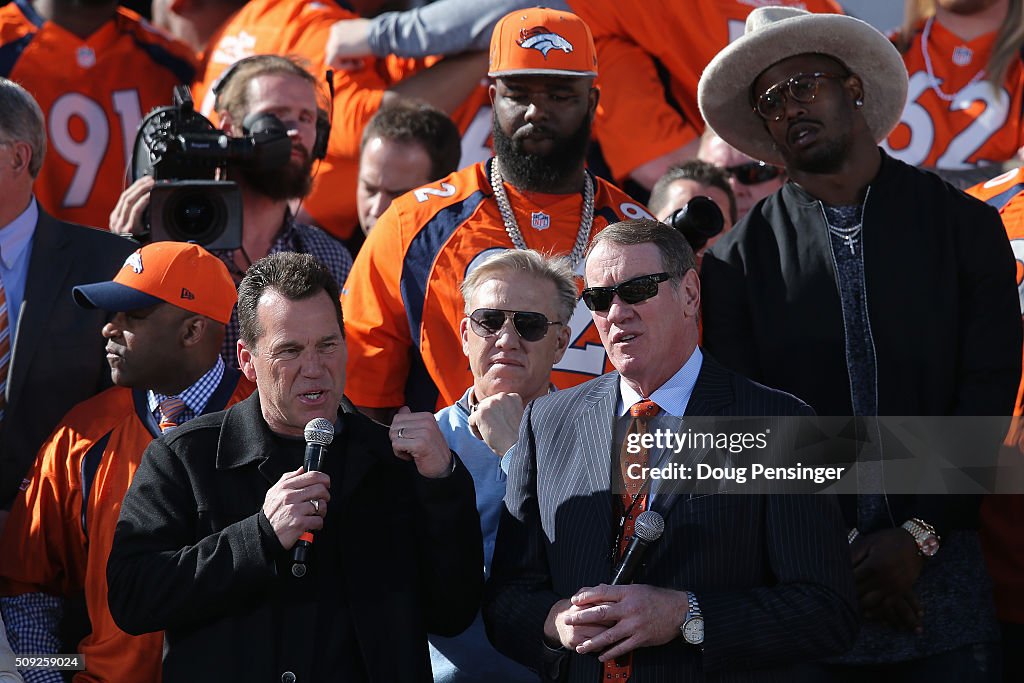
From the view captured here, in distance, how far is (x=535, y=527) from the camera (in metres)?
3.65

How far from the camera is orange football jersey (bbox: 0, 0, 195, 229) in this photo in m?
6.73

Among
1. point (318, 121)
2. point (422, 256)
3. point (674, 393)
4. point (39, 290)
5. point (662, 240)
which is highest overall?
point (318, 121)

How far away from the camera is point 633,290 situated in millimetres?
3641

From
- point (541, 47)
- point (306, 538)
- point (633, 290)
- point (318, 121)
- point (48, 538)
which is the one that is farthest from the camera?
point (318, 121)

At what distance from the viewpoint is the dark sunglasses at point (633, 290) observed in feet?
11.9

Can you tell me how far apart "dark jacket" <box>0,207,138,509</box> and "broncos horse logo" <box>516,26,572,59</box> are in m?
1.57

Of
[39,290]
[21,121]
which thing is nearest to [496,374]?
[39,290]

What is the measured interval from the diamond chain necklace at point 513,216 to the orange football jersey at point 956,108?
83.4 inches

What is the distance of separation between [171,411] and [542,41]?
1696 mm

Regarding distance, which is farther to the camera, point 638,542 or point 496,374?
point 496,374

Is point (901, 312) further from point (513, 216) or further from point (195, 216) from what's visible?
point (195, 216)

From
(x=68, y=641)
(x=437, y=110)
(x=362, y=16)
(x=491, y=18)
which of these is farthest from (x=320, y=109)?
(x=68, y=641)

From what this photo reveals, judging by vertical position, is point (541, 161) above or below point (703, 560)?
above

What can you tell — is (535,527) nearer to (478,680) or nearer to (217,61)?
(478,680)
